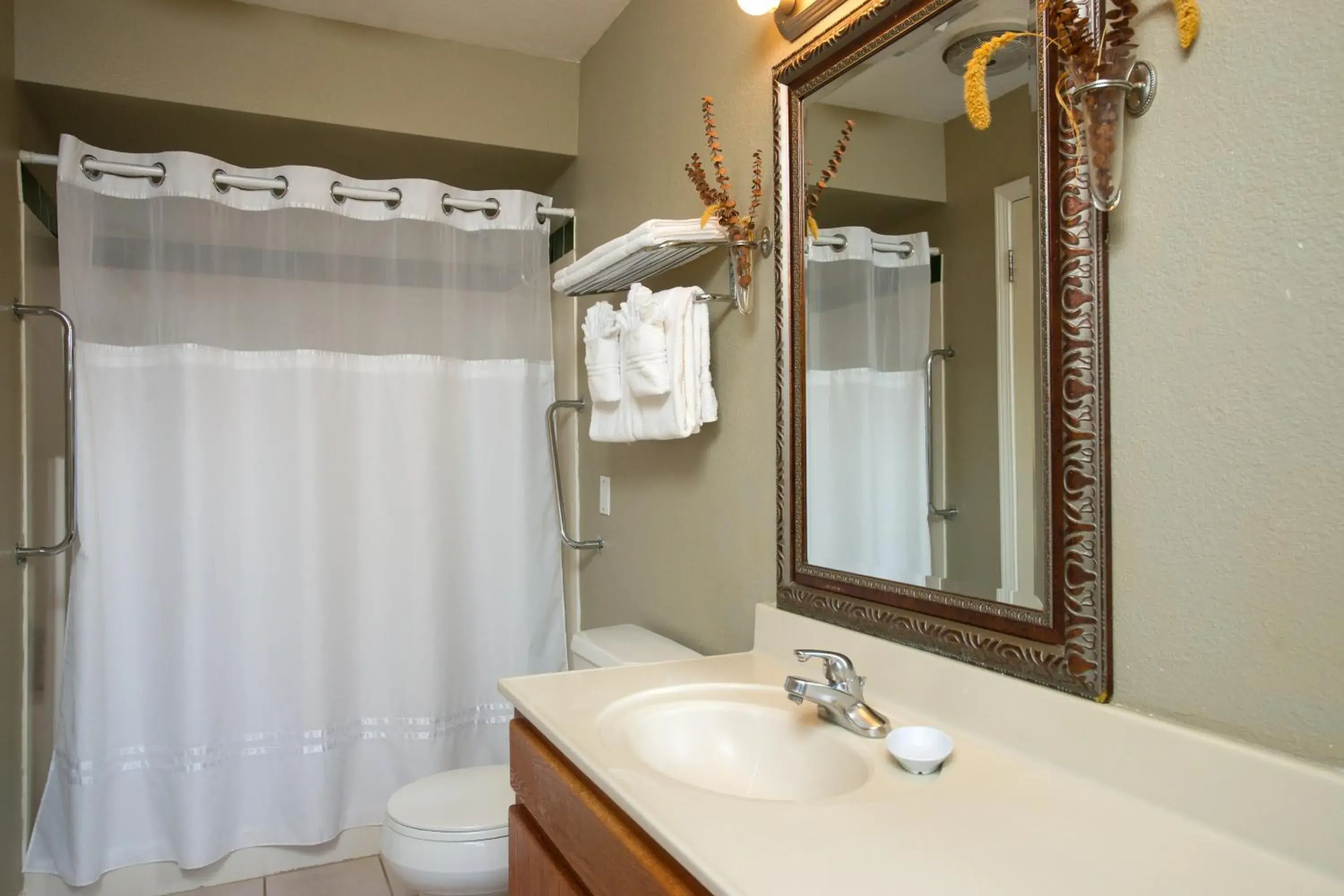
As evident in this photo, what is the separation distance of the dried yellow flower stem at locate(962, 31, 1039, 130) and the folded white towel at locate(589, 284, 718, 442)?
2.46ft

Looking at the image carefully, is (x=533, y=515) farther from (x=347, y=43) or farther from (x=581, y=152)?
(x=347, y=43)

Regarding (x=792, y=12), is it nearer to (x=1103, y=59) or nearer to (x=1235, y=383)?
(x=1103, y=59)

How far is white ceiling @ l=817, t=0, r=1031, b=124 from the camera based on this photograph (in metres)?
1.16

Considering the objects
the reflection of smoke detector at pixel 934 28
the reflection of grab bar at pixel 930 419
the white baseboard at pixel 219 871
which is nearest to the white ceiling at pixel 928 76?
the reflection of smoke detector at pixel 934 28

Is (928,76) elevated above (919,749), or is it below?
above

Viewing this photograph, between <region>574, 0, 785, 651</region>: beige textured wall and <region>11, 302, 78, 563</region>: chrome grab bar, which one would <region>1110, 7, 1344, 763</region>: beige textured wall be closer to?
<region>574, 0, 785, 651</region>: beige textured wall

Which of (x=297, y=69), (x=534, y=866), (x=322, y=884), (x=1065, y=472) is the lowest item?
(x=322, y=884)

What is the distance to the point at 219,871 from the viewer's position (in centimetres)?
241

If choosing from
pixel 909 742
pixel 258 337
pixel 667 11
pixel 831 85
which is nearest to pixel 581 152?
pixel 667 11

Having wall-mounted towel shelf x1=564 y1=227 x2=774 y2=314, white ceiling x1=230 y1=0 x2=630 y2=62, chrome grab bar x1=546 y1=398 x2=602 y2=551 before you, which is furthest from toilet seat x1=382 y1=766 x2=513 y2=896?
white ceiling x1=230 y1=0 x2=630 y2=62

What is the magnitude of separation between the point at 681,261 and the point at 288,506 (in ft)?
4.35

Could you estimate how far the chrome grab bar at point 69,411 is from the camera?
2.20 metres

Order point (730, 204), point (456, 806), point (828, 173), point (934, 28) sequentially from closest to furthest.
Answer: point (934, 28) < point (828, 173) < point (730, 204) < point (456, 806)

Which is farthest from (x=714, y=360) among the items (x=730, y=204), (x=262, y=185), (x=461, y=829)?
(x=262, y=185)
